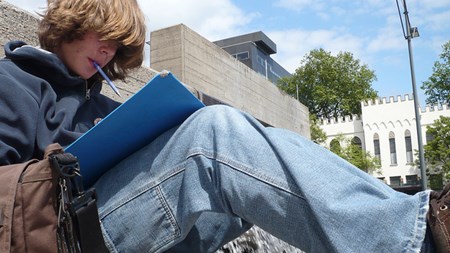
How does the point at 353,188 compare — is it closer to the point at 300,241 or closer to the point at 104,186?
the point at 300,241

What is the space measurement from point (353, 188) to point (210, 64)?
5456 millimetres

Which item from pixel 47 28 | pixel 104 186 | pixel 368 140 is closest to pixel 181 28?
pixel 47 28

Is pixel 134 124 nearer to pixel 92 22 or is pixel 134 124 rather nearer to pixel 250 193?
pixel 250 193

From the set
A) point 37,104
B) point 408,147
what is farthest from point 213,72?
A: point 408,147

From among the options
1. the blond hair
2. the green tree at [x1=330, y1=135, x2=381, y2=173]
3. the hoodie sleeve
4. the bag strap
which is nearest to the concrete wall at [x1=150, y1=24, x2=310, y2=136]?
the blond hair

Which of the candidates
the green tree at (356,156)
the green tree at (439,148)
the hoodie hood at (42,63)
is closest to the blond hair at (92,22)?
the hoodie hood at (42,63)

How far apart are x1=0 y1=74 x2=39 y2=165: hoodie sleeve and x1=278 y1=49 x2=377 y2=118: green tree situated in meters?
42.6

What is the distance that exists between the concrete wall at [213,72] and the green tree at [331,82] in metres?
35.4

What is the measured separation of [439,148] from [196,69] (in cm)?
3253

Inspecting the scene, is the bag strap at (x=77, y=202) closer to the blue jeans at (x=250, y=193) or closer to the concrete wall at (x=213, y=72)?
the blue jeans at (x=250, y=193)

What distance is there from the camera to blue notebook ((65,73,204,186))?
4.68 feet

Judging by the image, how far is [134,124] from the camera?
1.51 meters

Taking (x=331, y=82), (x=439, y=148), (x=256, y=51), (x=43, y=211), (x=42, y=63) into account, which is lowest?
(x=439, y=148)

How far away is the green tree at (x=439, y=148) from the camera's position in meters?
35.3
